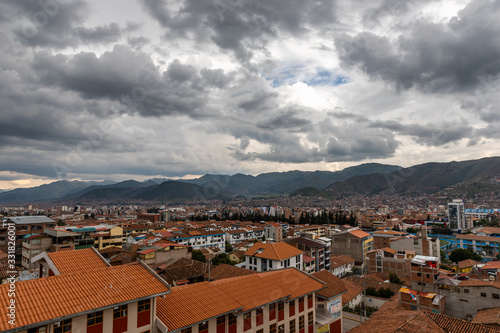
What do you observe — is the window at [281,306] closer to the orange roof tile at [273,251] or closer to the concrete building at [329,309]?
the concrete building at [329,309]

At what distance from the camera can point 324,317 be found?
21.2 metres

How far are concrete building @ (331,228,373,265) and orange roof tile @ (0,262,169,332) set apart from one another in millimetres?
60714

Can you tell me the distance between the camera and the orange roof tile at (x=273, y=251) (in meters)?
38.4

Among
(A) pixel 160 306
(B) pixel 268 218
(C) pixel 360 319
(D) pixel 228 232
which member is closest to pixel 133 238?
(D) pixel 228 232

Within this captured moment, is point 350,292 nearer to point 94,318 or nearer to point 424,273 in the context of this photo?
point 424,273

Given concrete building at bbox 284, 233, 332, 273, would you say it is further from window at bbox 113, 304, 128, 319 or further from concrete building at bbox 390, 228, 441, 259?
window at bbox 113, 304, 128, 319

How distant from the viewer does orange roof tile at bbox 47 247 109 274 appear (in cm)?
1494

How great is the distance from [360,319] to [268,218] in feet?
311

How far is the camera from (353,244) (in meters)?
65.9

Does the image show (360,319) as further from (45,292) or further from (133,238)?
(133,238)

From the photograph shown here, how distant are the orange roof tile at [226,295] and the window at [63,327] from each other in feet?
12.5

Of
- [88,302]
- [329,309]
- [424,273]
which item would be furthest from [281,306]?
[424,273]

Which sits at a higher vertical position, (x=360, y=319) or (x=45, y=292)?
(x=45, y=292)

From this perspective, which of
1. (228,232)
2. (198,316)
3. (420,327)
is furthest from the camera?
(228,232)
